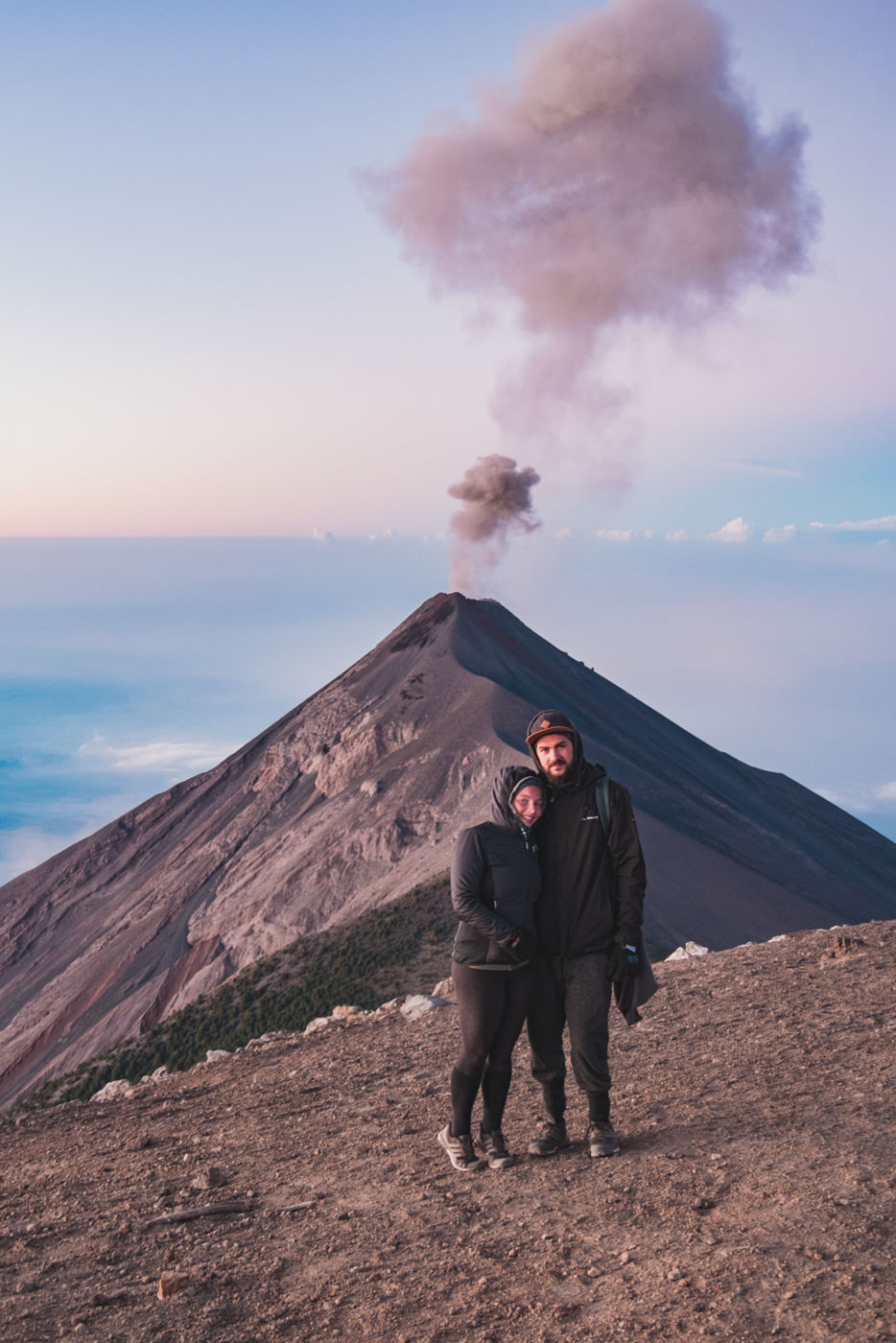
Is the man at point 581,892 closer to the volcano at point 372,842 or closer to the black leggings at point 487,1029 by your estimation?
the black leggings at point 487,1029

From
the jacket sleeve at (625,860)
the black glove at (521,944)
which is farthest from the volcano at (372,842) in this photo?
the black glove at (521,944)

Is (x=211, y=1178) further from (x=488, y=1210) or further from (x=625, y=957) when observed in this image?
(x=625, y=957)

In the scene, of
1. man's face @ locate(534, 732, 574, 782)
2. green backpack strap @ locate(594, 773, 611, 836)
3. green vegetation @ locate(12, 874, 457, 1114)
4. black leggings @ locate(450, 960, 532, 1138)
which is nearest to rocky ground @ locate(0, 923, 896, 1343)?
black leggings @ locate(450, 960, 532, 1138)

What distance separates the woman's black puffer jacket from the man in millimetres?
138

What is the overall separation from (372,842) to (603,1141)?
26086 mm

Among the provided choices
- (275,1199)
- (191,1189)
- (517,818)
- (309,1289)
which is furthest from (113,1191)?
(517,818)

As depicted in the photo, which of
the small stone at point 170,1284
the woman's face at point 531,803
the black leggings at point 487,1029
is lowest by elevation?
the small stone at point 170,1284

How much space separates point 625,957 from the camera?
5.66 meters

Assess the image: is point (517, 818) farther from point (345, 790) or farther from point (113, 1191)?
point (345, 790)

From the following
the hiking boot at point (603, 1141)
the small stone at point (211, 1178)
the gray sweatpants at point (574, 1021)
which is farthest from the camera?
the small stone at point (211, 1178)

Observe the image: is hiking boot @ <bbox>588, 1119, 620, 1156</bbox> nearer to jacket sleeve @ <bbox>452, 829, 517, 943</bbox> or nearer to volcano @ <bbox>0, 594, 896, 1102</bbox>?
jacket sleeve @ <bbox>452, 829, 517, 943</bbox>

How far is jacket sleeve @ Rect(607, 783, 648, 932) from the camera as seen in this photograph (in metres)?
5.62

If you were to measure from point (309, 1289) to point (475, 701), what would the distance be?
32.1 metres

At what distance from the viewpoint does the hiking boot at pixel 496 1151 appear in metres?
5.92
